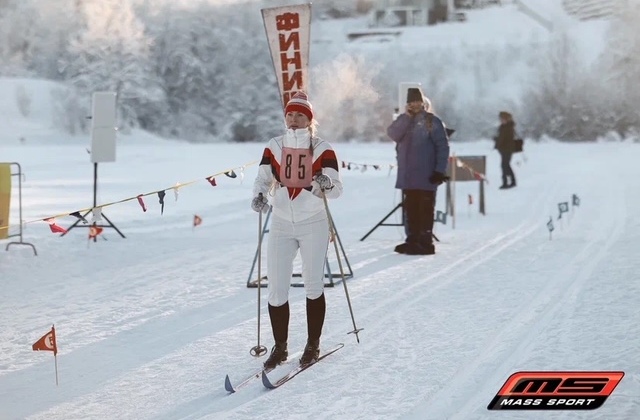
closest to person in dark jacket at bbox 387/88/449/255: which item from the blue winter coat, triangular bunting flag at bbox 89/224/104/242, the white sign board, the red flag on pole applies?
the blue winter coat

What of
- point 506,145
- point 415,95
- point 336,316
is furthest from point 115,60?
point 336,316

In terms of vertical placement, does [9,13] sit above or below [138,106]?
above

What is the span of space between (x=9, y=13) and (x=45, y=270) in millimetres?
76421

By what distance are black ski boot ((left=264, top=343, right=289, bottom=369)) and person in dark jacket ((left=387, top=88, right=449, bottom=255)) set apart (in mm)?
5424

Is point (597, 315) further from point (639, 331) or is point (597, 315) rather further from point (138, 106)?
point (138, 106)

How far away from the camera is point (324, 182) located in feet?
22.1

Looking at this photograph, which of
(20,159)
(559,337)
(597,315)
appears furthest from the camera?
(20,159)

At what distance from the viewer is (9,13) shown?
3248 inches

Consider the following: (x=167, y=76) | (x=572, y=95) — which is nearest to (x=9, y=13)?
(x=167, y=76)

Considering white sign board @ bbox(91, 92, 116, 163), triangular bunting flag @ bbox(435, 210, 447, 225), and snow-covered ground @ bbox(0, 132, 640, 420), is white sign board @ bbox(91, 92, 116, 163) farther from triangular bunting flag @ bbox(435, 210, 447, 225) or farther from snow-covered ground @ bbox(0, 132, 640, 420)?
triangular bunting flag @ bbox(435, 210, 447, 225)

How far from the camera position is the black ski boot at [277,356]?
669cm

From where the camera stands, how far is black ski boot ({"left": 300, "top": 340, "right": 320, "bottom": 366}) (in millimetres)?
6804

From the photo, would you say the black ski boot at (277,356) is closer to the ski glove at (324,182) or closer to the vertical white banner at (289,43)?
the ski glove at (324,182)

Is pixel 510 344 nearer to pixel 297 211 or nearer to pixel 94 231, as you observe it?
pixel 297 211
